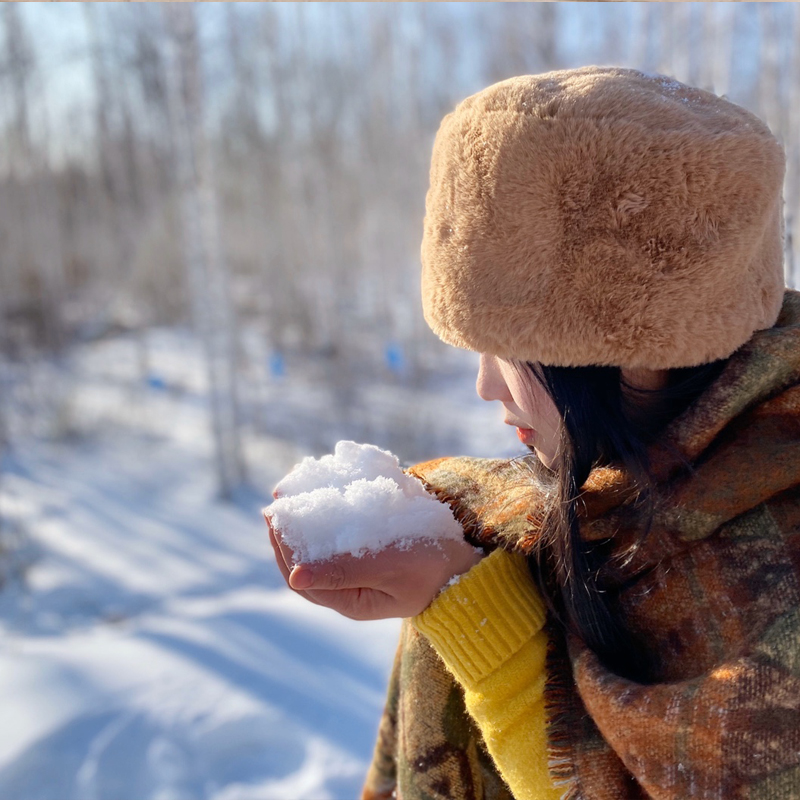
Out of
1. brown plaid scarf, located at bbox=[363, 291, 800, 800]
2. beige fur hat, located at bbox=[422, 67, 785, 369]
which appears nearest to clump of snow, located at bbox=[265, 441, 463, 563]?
brown plaid scarf, located at bbox=[363, 291, 800, 800]

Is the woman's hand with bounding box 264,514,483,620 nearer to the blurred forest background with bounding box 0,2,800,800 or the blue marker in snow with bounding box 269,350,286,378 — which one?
the blurred forest background with bounding box 0,2,800,800

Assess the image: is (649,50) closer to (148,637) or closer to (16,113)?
(148,637)

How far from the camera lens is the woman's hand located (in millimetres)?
742

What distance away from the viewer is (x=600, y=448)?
797 millimetres

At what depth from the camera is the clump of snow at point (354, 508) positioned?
30.1 inches

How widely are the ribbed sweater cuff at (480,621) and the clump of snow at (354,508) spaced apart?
7cm

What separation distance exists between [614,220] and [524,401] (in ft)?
0.81

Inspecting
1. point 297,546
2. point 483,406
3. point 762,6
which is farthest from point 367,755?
point 762,6

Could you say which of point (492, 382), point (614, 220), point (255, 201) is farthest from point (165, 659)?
point (255, 201)

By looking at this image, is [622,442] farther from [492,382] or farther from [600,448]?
[492,382]

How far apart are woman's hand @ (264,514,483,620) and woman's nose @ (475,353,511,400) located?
0.19 m

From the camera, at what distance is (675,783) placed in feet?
2.13

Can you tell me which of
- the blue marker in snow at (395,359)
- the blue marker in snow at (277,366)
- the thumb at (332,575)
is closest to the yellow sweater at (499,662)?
the thumb at (332,575)

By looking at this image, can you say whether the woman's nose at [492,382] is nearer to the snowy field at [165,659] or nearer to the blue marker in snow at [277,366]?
the snowy field at [165,659]
